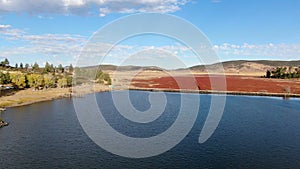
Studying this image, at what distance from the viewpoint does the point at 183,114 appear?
62.9 meters

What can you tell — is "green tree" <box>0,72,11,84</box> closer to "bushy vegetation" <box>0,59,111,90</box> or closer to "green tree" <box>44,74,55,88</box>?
"bushy vegetation" <box>0,59,111,90</box>

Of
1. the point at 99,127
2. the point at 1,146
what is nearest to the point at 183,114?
the point at 99,127

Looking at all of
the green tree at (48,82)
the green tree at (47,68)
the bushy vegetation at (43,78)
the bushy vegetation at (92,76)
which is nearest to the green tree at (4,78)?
the bushy vegetation at (43,78)

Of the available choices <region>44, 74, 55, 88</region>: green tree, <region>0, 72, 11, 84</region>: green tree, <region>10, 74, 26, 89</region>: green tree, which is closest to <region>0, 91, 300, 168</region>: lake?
<region>0, 72, 11, 84</region>: green tree

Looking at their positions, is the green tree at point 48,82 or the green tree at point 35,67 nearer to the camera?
the green tree at point 48,82

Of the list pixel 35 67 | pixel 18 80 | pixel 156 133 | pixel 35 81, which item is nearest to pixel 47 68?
pixel 35 67

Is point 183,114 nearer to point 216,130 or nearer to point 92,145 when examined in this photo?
point 216,130

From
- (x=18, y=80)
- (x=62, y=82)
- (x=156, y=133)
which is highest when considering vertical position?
(x=18, y=80)

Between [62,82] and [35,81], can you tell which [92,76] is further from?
[35,81]

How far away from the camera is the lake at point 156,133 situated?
3347cm

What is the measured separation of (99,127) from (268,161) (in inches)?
1097

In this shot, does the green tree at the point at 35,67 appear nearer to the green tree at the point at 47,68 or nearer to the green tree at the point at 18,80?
the green tree at the point at 47,68

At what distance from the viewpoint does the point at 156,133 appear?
4672 cm

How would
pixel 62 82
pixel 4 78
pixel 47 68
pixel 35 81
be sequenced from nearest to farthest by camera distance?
pixel 4 78, pixel 35 81, pixel 62 82, pixel 47 68
